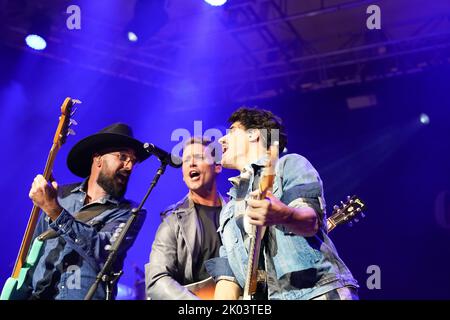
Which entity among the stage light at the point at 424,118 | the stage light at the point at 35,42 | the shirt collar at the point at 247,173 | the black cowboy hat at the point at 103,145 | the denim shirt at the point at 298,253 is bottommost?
the denim shirt at the point at 298,253

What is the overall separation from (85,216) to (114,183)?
382 mm

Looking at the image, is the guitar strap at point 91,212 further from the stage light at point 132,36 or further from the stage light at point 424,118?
the stage light at point 424,118

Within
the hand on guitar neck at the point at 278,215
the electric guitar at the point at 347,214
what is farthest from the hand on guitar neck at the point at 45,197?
the electric guitar at the point at 347,214

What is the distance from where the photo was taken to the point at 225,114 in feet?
31.2

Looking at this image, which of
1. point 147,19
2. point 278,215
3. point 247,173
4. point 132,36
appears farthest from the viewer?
point 132,36

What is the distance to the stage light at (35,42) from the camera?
8250 mm

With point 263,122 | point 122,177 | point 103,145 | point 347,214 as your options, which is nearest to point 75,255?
point 122,177

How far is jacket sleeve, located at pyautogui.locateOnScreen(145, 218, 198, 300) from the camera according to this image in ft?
12.6

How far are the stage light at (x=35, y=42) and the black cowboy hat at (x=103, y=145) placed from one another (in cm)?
393

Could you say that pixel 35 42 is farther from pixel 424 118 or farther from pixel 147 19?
pixel 424 118

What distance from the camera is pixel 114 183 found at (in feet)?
15.0
